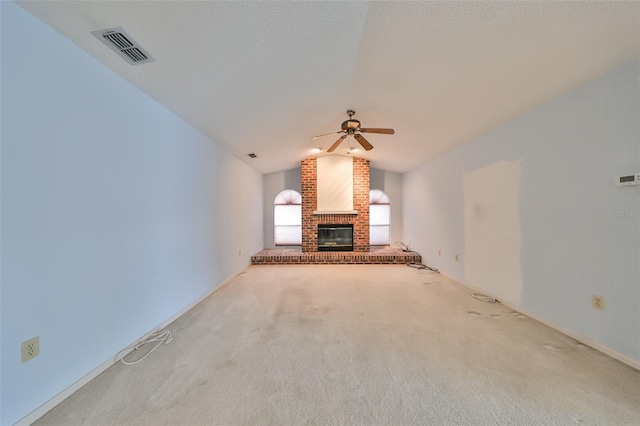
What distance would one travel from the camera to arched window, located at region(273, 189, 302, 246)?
23.1 feet

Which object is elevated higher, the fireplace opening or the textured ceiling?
the textured ceiling

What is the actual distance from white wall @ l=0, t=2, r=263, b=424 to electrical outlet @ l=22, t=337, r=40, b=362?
0.03 metres

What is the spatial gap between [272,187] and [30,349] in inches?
221

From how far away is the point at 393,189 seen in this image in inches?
265

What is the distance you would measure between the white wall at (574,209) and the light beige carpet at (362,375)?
0.33 metres

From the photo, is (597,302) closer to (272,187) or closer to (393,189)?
(393,189)

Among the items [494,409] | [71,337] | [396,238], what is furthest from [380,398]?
[396,238]

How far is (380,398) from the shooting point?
1.46 m

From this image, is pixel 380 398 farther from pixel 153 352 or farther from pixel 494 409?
pixel 153 352

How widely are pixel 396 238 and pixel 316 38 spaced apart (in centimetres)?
566

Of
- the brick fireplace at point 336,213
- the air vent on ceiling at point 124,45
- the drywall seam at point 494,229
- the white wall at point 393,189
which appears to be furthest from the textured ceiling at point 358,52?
the white wall at point 393,189

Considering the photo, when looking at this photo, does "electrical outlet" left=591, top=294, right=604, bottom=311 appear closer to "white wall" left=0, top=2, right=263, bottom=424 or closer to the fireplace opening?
"white wall" left=0, top=2, right=263, bottom=424

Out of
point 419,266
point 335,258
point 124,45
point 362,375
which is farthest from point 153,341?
point 419,266

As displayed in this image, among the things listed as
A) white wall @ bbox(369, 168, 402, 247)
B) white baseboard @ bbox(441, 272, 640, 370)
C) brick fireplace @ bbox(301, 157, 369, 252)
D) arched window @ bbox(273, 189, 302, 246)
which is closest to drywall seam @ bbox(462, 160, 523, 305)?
white baseboard @ bbox(441, 272, 640, 370)
